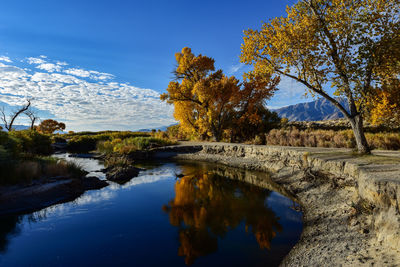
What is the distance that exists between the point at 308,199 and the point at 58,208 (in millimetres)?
7769

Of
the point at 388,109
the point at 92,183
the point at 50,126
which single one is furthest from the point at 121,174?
the point at 50,126

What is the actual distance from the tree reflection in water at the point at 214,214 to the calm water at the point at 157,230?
0.02 metres

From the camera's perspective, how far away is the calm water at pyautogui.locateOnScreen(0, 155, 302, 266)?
4258 millimetres

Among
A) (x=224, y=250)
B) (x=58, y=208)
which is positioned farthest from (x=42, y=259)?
(x=224, y=250)

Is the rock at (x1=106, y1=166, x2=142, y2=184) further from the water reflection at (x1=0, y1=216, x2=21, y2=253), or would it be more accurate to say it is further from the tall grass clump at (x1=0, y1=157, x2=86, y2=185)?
the water reflection at (x1=0, y1=216, x2=21, y2=253)

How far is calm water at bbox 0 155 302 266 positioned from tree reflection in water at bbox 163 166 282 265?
22mm

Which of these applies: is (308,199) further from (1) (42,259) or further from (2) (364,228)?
(1) (42,259)

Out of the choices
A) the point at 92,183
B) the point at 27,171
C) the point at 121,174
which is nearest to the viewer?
the point at 27,171

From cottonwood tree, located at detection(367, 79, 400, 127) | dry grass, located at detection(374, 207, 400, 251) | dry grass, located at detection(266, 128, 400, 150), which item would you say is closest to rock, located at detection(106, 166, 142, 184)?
dry grass, located at detection(374, 207, 400, 251)

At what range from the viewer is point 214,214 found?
251 inches

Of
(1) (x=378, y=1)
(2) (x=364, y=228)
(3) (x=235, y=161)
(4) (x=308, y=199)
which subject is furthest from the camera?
(3) (x=235, y=161)

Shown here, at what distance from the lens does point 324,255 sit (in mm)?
3783

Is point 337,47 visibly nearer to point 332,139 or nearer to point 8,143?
point 332,139

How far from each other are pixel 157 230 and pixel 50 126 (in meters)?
61.8
